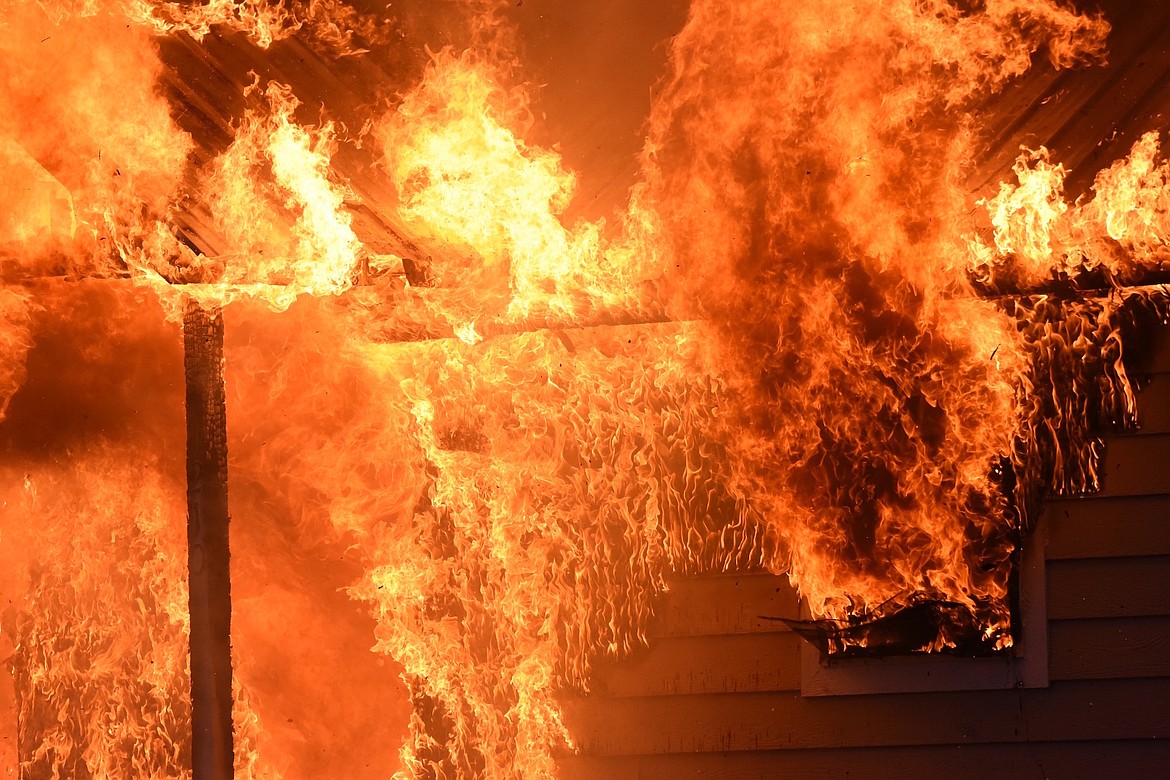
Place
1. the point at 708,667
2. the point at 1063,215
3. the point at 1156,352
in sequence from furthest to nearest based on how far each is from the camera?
the point at 708,667, the point at 1156,352, the point at 1063,215

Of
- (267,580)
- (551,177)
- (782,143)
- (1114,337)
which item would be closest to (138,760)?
(267,580)

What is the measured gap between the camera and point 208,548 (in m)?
4.19

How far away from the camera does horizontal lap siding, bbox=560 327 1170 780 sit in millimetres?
4211

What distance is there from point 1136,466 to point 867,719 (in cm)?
182

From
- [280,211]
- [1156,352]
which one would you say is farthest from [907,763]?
[280,211]

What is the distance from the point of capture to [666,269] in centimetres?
420

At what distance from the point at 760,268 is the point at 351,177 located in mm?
2098

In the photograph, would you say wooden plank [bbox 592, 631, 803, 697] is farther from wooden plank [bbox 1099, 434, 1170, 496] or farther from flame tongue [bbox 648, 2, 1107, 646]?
wooden plank [bbox 1099, 434, 1170, 496]

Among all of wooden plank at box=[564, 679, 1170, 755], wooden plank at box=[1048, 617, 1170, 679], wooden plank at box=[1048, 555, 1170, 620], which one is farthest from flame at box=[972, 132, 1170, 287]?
wooden plank at box=[564, 679, 1170, 755]

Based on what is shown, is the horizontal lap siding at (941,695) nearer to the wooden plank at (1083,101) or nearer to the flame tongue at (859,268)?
the flame tongue at (859,268)

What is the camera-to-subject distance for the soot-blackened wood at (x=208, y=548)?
4.15m

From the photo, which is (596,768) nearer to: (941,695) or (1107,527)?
(941,695)

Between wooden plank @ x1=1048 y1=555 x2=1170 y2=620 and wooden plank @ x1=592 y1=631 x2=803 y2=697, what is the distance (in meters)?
1.28

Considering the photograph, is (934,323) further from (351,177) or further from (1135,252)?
(351,177)
